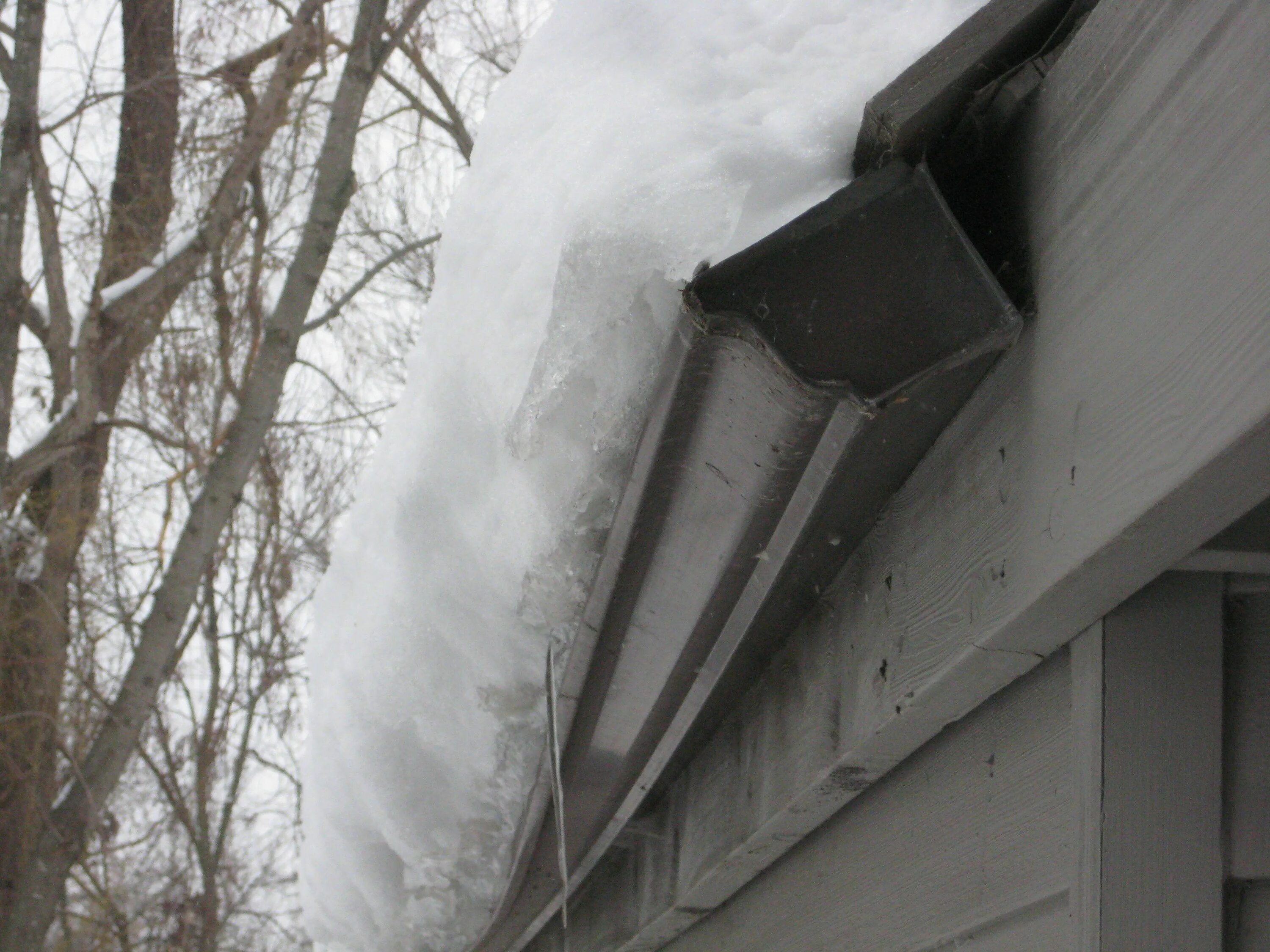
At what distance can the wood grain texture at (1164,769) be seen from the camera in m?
0.63

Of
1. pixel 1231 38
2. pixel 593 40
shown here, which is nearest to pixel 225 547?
pixel 593 40

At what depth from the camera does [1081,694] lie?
0.68m

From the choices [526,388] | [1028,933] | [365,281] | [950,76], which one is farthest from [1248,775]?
[365,281]

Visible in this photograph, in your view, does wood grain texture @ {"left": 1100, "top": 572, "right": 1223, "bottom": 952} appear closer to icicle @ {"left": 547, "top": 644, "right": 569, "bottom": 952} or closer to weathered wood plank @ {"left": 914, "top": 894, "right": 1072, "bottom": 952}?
weathered wood plank @ {"left": 914, "top": 894, "right": 1072, "bottom": 952}

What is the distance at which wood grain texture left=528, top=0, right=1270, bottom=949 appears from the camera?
506 mm

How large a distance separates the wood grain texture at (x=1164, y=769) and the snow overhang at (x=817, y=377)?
207 mm

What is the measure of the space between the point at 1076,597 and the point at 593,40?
71 centimetres

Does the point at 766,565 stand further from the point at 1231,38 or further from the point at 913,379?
the point at 1231,38

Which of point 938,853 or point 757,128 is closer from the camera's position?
point 757,128

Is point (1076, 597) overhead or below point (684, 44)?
below

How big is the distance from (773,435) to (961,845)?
0.39 meters

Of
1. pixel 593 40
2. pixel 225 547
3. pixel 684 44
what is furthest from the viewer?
pixel 225 547

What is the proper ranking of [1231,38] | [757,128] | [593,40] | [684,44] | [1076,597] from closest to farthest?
[1231,38], [1076,597], [757,128], [684,44], [593,40]

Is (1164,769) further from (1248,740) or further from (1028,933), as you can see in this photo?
→ (1028,933)
